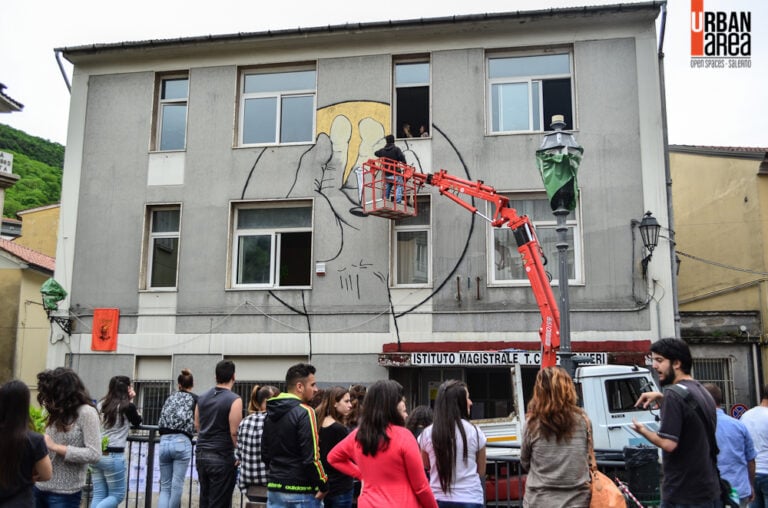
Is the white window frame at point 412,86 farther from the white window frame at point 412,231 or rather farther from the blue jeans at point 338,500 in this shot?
the blue jeans at point 338,500

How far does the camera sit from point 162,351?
1645 centimetres

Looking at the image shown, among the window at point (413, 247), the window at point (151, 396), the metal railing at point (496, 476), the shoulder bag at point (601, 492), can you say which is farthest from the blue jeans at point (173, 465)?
the window at point (151, 396)

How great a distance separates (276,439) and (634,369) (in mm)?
7609

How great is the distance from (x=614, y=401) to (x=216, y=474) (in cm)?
686

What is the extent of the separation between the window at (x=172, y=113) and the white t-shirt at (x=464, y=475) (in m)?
13.6

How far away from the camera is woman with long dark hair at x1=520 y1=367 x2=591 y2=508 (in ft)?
16.4

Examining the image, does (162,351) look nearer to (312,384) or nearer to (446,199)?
(446,199)

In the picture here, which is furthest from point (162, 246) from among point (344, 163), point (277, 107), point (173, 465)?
point (173, 465)

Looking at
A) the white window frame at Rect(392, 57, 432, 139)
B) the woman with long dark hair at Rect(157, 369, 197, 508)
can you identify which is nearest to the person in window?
the white window frame at Rect(392, 57, 432, 139)

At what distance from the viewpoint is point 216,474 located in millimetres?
7367

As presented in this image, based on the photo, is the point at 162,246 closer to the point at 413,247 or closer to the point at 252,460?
the point at 413,247

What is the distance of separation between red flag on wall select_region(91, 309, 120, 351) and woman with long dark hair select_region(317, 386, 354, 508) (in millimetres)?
11332

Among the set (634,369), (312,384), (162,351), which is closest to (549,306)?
(634,369)

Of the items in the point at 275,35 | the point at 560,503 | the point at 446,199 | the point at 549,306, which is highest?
the point at 275,35
